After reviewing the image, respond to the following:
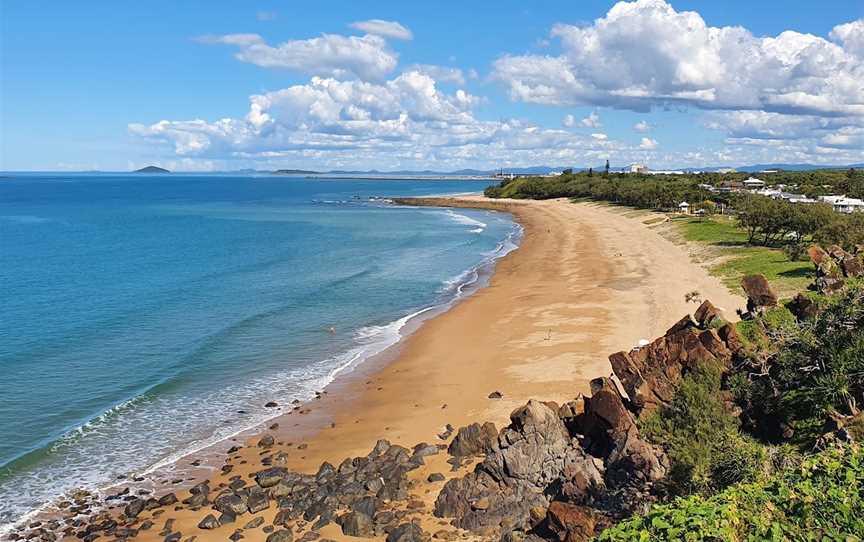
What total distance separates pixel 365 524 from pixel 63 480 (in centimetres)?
1112

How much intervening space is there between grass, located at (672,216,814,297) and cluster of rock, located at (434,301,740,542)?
20724 millimetres

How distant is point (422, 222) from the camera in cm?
11444

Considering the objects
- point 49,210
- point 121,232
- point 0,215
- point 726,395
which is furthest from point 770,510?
point 49,210

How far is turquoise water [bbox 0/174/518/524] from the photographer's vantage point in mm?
24781

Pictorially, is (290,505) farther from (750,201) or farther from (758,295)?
(750,201)

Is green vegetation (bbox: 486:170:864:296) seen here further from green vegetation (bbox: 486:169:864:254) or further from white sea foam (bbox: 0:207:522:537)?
white sea foam (bbox: 0:207:522:537)

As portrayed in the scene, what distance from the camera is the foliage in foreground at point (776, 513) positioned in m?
8.71

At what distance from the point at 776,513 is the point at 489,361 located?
2282 centimetres

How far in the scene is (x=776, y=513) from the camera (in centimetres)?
913

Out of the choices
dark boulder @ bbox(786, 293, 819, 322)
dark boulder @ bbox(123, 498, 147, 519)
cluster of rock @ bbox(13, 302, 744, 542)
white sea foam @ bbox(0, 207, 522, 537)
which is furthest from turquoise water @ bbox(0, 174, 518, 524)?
dark boulder @ bbox(786, 293, 819, 322)

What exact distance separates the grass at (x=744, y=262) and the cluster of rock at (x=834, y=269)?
3362mm

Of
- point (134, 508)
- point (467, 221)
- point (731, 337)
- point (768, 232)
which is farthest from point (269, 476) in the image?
point (467, 221)

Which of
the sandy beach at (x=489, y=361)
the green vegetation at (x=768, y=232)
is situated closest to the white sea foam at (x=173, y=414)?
the sandy beach at (x=489, y=361)

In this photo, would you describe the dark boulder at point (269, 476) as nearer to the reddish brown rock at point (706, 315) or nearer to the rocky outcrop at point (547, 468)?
the rocky outcrop at point (547, 468)
